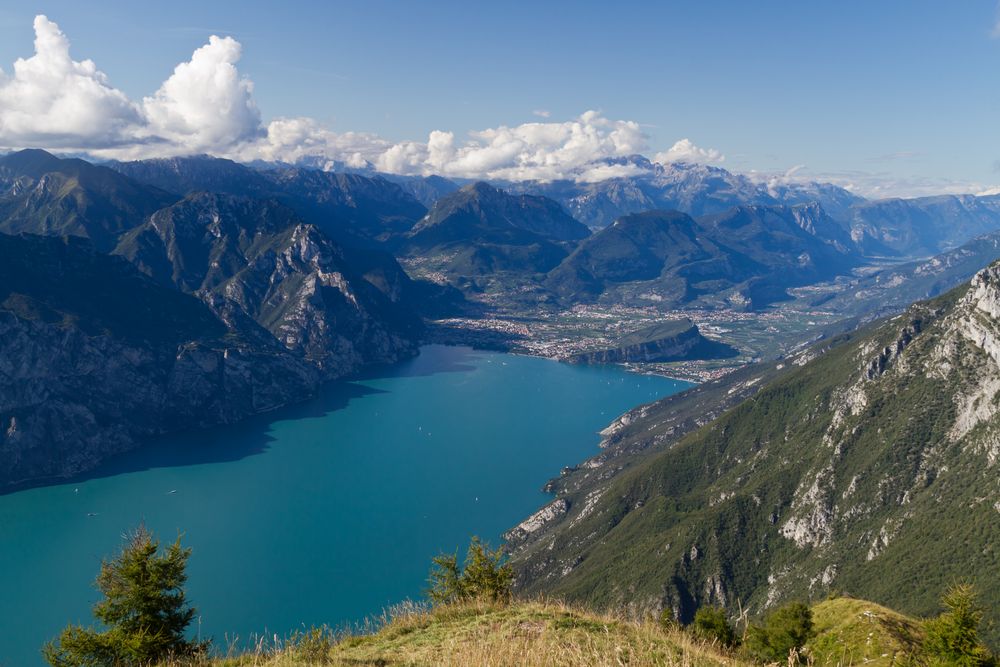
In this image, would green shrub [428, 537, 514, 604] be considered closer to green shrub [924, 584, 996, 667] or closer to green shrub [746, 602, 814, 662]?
green shrub [746, 602, 814, 662]

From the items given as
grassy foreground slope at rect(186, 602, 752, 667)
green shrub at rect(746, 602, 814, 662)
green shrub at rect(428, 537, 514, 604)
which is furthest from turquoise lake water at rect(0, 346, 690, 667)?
grassy foreground slope at rect(186, 602, 752, 667)

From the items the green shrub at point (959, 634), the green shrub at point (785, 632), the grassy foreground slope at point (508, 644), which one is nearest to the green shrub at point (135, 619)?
the grassy foreground slope at point (508, 644)

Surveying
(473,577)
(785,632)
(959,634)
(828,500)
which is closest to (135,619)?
(473,577)

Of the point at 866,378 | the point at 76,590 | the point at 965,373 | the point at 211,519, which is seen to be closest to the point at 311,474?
→ the point at 211,519

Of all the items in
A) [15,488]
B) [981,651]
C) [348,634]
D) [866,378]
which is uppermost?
[348,634]

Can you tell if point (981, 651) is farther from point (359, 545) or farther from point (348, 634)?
point (359, 545)

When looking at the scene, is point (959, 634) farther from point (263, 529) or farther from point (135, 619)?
point (263, 529)

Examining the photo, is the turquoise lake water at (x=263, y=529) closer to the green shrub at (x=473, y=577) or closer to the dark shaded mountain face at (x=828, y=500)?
the dark shaded mountain face at (x=828, y=500)
